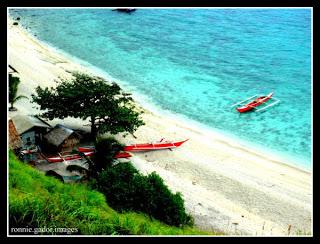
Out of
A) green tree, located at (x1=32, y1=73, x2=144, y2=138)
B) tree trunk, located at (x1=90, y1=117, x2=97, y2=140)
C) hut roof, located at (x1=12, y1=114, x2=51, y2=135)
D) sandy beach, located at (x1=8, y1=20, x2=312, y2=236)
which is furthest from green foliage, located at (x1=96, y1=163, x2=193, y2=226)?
tree trunk, located at (x1=90, y1=117, x2=97, y2=140)

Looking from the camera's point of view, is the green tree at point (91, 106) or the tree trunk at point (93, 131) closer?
the green tree at point (91, 106)

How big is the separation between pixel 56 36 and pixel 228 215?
38351mm

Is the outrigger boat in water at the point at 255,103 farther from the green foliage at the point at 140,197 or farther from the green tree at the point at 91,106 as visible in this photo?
the green foliage at the point at 140,197

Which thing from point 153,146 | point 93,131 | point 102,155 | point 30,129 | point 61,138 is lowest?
point 153,146

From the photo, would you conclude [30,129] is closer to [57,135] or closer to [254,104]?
[57,135]

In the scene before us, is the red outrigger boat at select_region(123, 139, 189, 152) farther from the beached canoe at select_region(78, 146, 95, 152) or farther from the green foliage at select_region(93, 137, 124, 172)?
the green foliage at select_region(93, 137, 124, 172)

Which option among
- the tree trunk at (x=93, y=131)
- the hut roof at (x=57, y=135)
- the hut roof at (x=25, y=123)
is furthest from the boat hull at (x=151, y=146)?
the hut roof at (x=25, y=123)

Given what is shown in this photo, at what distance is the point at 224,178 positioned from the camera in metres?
24.0

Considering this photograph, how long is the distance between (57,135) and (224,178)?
893cm

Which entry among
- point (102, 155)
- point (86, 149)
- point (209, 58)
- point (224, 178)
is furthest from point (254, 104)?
point (102, 155)

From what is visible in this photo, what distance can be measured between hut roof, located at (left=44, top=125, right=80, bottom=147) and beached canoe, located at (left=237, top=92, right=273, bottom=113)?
16843 millimetres

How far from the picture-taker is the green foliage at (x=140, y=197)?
16.8 meters

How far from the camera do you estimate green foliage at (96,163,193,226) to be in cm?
1675

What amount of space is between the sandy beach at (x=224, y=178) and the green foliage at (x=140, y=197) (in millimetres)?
2291
